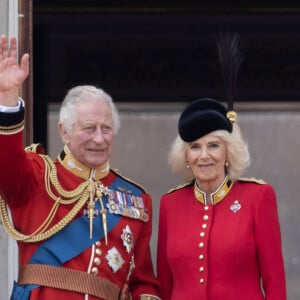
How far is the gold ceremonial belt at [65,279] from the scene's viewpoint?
16.5 ft

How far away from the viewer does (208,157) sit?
5.20 meters

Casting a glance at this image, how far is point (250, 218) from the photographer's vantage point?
5168 millimetres

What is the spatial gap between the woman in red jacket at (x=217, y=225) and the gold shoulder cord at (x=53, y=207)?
36cm

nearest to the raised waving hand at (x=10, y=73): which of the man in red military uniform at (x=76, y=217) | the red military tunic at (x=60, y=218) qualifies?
the red military tunic at (x=60, y=218)

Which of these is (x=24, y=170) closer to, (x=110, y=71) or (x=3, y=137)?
(x=3, y=137)

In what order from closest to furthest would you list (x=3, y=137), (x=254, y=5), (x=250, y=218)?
(x=3, y=137) < (x=250, y=218) < (x=254, y=5)

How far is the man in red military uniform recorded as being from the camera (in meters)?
5.04

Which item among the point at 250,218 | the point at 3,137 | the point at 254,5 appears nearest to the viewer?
the point at 3,137

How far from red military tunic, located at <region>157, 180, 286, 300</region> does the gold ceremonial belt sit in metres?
0.31

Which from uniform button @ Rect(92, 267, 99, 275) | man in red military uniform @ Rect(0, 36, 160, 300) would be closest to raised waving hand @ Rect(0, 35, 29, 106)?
man in red military uniform @ Rect(0, 36, 160, 300)

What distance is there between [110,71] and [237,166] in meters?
2.46

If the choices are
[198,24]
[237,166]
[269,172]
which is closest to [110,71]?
[198,24]

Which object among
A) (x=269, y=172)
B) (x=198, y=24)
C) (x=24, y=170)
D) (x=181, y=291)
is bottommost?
(x=181, y=291)

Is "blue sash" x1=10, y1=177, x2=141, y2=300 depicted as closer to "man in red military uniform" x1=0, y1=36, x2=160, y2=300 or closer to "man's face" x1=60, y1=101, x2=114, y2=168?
"man in red military uniform" x1=0, y1=36, x2=160, y2=300
